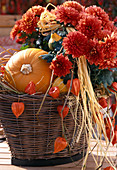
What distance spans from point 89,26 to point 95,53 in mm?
135

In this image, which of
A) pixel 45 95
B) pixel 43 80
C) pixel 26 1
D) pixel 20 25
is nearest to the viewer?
pixel 45 95

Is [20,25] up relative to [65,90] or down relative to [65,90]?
up

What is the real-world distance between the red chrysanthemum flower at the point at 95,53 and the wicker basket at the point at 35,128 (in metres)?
0.19

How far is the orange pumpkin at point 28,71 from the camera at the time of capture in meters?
1.21

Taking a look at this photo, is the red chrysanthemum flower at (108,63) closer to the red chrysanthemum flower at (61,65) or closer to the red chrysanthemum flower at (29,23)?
the red chrysanthemum flower at (61,65)

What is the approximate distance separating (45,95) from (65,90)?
105 mm

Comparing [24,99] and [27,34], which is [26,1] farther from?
[24,99]

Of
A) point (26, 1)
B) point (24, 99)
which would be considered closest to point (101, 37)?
point (24, 99)

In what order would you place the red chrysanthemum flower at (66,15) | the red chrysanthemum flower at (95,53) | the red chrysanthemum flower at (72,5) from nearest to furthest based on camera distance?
the red chrysanthemum flower at (95,53), the red chrysanthemum flower at (66,15), the red chrysanthemum flower at (72,5)

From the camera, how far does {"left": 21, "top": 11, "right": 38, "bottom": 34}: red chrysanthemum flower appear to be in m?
1.35

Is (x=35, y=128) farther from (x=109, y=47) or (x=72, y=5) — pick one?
(x=72, y=5)

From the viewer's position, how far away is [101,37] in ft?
3.83

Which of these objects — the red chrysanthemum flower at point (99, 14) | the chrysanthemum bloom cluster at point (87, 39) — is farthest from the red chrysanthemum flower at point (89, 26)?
the red chrysanthemum flower at point (99, 14)

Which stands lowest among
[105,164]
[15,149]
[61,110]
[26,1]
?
[105,164]
